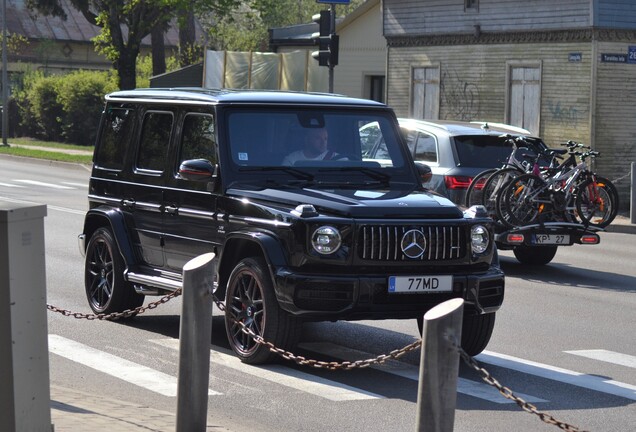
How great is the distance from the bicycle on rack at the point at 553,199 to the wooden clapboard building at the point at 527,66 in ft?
26.4

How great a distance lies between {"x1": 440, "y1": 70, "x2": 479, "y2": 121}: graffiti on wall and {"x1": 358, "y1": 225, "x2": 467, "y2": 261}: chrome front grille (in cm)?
2359

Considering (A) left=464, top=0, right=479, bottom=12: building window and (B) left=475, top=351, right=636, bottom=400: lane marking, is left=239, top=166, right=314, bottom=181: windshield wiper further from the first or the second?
(A) left=464, top=0, right=479, bottom=12: building window

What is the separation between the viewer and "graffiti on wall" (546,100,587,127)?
1120 inches

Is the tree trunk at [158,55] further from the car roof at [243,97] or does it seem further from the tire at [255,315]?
the tire at [255,315]

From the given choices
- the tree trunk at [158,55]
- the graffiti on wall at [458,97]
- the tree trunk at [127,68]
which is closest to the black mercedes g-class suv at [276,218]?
the graffiti on wall at [458,97]

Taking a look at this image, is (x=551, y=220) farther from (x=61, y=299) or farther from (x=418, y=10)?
(x=418, y=10)

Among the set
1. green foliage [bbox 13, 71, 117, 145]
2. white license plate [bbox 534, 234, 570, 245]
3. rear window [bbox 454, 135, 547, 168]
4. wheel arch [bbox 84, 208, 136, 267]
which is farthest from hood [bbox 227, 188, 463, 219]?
green foliage [bbox 13, 71, 117, 145]

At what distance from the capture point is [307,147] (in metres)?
9.86

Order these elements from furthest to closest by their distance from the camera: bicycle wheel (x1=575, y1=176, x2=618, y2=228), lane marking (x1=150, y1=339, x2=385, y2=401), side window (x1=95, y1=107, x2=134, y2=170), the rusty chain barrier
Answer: bicycle wheel (x1=575, y1=176, x2=618, y2=228)
side window (x1=95, y1=107, x2=134, y2=170)
lane marking (x1=150, y1=339, x2=385, y2=401)
the rusty chain barrier

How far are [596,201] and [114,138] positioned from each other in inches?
297

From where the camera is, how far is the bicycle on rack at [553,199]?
15.5 meters

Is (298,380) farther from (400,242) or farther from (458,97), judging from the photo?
(458,97)

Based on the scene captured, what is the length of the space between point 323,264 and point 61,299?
433 centimetres

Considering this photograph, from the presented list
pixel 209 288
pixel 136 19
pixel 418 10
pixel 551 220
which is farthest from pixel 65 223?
pixel 136 19
